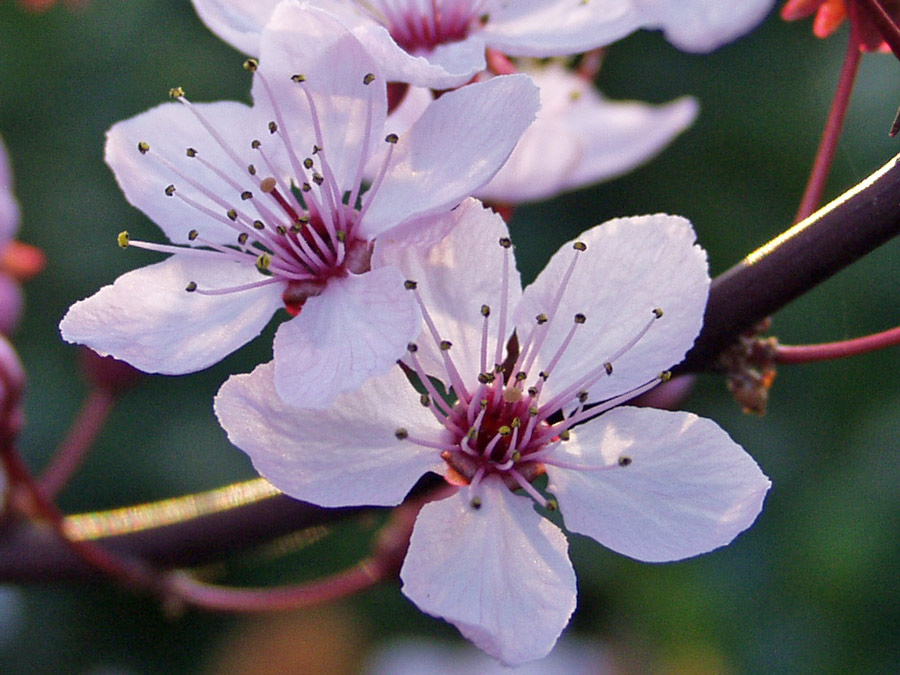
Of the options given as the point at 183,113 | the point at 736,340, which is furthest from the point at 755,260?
the point at 183,113

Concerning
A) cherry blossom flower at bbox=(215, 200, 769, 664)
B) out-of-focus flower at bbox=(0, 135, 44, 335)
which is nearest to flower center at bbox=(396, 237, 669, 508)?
cherry blossom flower at bbox=(215, 200, 769, 664)

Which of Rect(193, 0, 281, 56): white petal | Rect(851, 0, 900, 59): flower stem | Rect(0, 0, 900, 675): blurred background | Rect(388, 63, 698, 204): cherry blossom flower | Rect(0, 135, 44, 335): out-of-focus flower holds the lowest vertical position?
Rect(0, 0, 900, 675): blurred background

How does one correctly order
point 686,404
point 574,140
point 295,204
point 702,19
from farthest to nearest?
point 686,404 < point 574,140 < point 702,19 < point 295,204

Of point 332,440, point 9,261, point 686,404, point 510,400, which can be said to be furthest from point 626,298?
point 686,404

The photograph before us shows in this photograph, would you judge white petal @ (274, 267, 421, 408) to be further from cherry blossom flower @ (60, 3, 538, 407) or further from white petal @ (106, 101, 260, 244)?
white petal @ (106, 101, 260, 244)

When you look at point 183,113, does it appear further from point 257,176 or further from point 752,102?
point 752,102

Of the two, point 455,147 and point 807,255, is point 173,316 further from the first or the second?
point 807,255

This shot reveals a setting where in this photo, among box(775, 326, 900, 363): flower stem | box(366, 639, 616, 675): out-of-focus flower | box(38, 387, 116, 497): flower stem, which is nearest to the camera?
box(775, 326, 900, 363): flower stem
